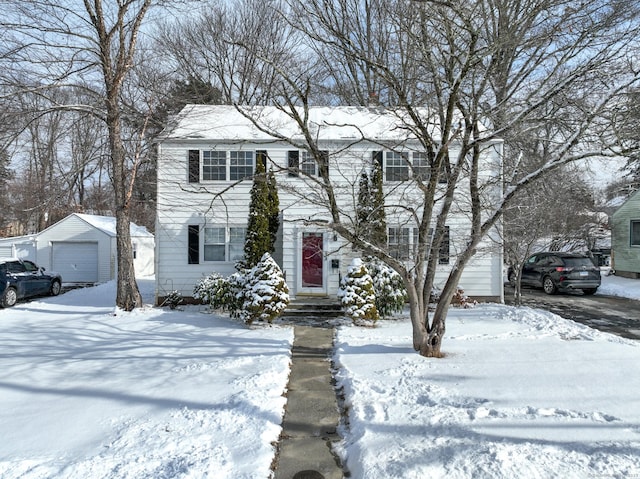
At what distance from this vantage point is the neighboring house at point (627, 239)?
59.3 ft

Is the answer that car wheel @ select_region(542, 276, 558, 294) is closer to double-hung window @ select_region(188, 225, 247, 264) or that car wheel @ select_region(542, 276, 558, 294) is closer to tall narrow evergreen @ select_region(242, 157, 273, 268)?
tall narrow evergreen @ select_region(242, 157, 273, 268)

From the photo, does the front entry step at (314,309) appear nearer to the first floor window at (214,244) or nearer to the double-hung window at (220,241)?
the double-hung window at (220,241)

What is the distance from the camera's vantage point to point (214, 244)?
1251cm

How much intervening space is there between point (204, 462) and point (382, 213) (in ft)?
26.7

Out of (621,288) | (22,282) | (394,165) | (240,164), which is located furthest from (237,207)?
(621,288)

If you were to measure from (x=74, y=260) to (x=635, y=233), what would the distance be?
2586 centimetres

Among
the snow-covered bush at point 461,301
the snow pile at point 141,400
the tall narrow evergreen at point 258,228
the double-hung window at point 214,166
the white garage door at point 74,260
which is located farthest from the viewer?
the white garage door at point 74,260

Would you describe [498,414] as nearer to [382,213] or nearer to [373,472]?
[373,472]

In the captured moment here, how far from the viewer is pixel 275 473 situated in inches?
140

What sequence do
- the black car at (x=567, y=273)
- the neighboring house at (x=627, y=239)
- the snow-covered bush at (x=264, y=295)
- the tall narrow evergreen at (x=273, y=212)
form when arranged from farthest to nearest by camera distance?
1. the neighboring house at (x=627, y=239)
2. the black car at (x=567, y=273)
3. the tall narrow evergreen at (x=273, y=212)
4. the snow-covered bush at (x=264, y=295)

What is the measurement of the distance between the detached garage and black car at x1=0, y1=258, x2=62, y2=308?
430 cm

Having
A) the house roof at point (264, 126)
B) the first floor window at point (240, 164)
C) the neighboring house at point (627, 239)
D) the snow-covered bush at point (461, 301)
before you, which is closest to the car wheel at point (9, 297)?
the house roof at point (264, 126)

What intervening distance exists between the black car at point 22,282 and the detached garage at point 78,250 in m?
4.30

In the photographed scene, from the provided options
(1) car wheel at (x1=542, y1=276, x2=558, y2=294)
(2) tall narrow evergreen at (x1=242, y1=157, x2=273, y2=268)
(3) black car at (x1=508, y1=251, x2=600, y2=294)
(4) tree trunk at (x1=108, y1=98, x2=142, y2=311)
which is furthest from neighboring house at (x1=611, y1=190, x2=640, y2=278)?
(4) tree trunk at (x1=108, y1=98, x2=142, y2=311)
